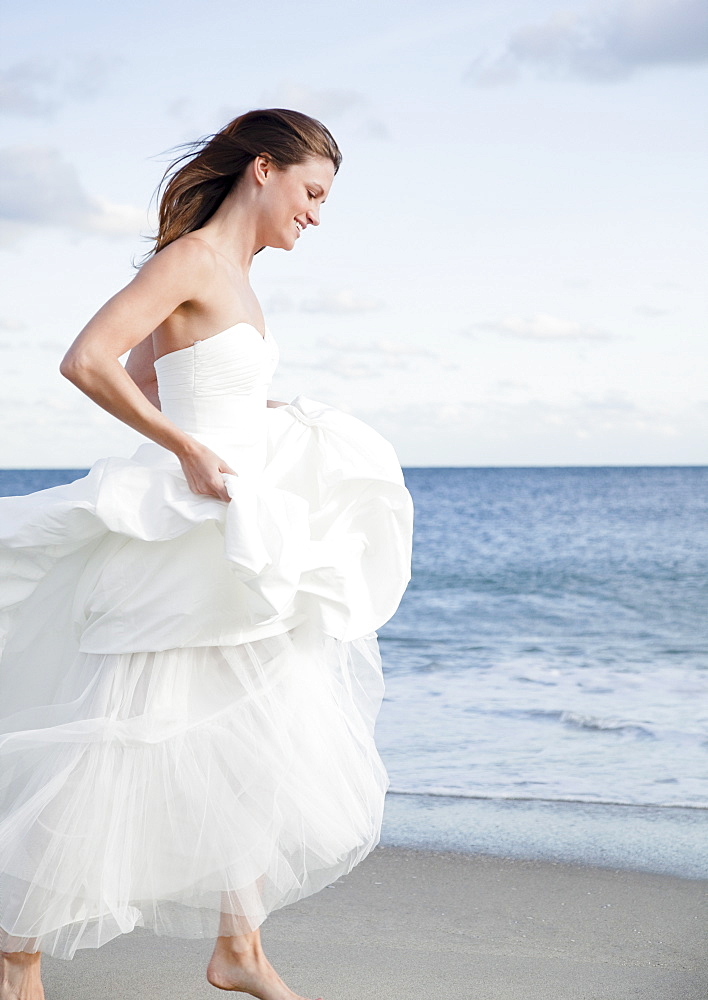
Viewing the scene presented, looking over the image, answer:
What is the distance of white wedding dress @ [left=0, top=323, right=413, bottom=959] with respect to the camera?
199cm

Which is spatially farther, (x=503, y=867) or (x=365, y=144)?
(x=365, y=144)

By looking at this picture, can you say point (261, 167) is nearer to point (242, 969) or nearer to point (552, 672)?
point (242, 969)

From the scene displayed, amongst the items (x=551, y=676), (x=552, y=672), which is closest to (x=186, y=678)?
(x=551, y=676)

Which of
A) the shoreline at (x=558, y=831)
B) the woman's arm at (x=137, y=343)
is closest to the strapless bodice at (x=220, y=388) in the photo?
the woman's arm at (x=137, y=343)

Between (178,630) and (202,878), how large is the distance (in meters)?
0.49

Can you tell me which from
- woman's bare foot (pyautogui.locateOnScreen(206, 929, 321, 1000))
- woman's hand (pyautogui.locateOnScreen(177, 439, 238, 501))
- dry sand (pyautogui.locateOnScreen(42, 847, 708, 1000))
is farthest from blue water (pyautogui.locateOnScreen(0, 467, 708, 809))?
woman's hand (pyautogui.locateOnScreen(177, 439, 238, 501))

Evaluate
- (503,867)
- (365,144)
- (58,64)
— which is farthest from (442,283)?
(503,867)

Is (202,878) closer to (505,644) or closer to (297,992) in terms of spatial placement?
(297,992)

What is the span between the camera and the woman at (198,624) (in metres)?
1.99

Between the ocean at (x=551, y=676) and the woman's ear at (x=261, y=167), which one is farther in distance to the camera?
the ocean at (x=551, y=676)

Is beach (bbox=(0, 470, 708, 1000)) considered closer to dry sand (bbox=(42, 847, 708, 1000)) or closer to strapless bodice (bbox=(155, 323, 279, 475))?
dry sand (bbox=(42, 847, 708, 1000))

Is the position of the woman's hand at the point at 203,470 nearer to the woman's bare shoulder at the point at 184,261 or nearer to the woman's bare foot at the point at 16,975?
the woman's bare shoulder at the point at 184,261

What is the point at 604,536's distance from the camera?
26219mm

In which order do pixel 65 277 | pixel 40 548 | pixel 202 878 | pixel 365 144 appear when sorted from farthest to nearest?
pixel 365 144
pixel 65 277
pixel 40 548
pixel 202 878
